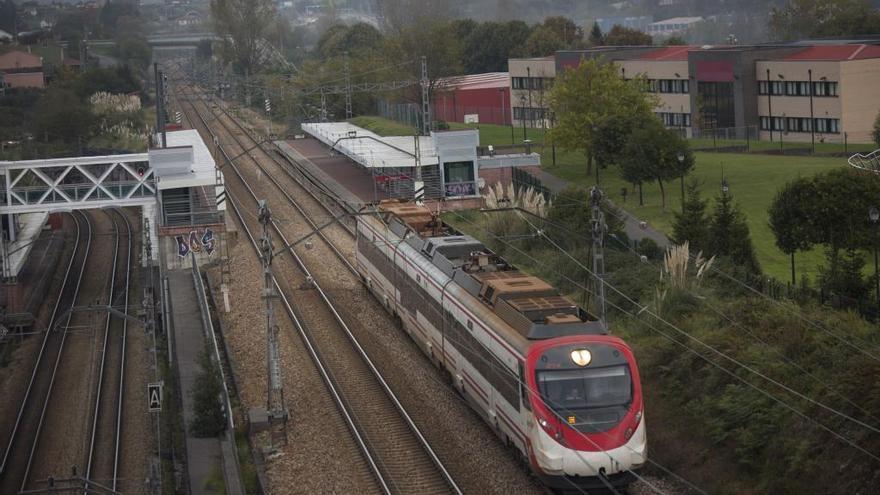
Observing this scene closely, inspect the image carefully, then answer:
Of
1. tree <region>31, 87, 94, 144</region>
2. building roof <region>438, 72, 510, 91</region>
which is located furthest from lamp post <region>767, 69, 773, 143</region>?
tree <region>31, 87, 94, 144</region>

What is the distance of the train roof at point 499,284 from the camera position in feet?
64.1

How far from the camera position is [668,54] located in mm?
73812

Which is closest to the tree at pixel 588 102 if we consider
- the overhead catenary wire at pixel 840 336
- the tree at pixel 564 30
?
the overhead catenary wire at pixel 840 336

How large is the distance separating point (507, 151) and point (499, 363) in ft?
153

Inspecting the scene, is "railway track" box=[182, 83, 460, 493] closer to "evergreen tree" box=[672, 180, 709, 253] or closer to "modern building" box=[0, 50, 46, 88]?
"evergreen tree" box=[672, 180, 709, 253]

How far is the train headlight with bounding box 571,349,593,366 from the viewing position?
18.7 metres

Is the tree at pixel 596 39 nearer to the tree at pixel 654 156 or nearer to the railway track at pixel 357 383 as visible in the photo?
the tree at pixel 654 156

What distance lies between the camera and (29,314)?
121ft

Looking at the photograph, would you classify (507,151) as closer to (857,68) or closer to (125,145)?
(857,68)

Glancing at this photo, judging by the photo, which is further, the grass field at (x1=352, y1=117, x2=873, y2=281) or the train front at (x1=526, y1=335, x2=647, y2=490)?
the grass field at (x1=352, y1=117, x2=873, y2=281)

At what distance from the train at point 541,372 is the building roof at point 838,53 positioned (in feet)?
136

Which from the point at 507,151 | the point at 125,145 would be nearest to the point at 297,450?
the point at 507,151

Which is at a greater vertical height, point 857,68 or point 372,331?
point 857,68

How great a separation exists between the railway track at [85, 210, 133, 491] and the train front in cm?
882
